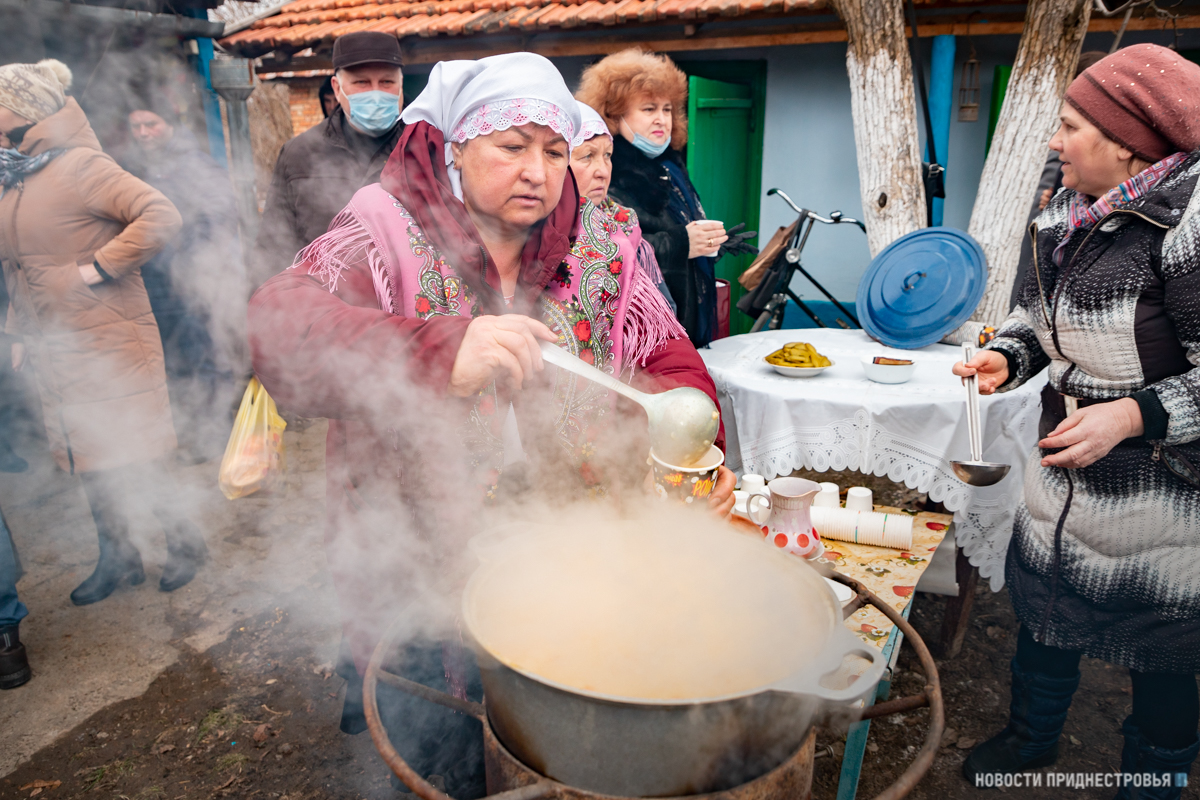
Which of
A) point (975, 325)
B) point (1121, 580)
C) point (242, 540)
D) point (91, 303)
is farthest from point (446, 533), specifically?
point (975, 325)

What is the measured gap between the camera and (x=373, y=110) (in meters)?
3.21

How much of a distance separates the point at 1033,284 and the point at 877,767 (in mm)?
1850

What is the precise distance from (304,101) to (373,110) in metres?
6.93

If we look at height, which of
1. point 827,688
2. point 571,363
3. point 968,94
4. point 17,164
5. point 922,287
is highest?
point 968,94

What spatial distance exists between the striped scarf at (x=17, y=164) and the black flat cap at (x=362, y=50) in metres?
1.29

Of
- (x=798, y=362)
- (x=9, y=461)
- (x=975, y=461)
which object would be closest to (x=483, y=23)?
(x=798, y=362)

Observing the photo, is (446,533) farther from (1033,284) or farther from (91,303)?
(91,303)

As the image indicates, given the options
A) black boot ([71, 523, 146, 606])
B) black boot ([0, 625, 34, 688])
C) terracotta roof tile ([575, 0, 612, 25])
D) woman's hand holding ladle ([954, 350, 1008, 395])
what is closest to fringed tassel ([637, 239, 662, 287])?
woman's hand holding ladle ([954, 350, 1008, 395])

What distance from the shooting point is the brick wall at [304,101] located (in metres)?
8.88

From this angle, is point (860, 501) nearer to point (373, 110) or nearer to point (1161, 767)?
point (1161, 767)

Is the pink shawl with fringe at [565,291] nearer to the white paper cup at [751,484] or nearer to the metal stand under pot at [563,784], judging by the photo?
the metal stand under pot at [563,784]

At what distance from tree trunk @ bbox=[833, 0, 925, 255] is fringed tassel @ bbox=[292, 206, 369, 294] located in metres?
4.17

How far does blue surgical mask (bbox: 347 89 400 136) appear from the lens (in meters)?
3.20

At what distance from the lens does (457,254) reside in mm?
1639
